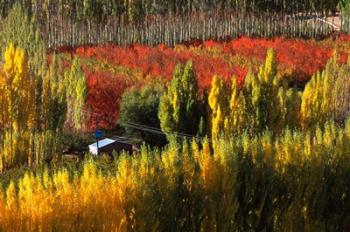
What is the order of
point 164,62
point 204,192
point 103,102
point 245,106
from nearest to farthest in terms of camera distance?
1. point 204,192
2. point 245,106
3. point 103,102
4. point 164,62

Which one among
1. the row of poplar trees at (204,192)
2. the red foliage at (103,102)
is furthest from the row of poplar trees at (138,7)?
the row of poplar trees at (204,192)

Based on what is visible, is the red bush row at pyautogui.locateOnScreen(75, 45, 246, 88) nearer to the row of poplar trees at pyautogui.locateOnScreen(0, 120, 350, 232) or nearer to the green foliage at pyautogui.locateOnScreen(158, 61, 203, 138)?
the green foliage at pyautogui.locateOnScreen(158, 61, 203, 138)

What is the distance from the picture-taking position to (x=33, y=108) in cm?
1430

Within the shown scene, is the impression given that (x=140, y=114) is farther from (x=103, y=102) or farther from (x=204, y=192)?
(x=204, y=192)

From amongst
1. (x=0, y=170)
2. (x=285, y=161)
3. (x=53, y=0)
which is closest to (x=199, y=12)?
(x=53, y=0)

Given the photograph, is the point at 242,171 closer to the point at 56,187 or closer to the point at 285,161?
the point at 285,161

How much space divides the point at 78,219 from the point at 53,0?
30529 mm

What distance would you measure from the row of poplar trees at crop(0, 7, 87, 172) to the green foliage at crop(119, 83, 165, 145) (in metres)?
1.18

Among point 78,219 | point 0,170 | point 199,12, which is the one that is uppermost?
point 199,12

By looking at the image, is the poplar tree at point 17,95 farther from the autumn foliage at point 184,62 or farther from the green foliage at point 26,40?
the autumn foliage at point 184,62

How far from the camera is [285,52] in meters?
23.8

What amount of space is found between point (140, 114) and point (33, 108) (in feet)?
9.10

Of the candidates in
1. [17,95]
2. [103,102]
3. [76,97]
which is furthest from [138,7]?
[17,95]

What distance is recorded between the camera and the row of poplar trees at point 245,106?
14.1 m
